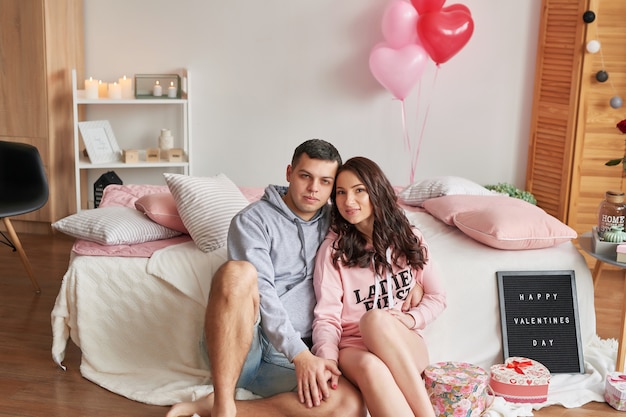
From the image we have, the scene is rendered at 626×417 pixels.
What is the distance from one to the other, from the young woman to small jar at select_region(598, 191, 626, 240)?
2.35 feet

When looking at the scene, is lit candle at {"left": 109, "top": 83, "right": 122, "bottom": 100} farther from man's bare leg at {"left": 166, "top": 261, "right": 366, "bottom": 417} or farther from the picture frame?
man's bare leg at {"left": 166, "top": 261, "right": 366, "bottom": 417}

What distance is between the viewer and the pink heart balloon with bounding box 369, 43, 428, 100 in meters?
→ 4.39

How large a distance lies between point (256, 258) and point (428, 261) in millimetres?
558

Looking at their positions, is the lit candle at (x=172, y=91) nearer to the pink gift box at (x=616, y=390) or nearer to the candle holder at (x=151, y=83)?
the candle holder at (x=151, y=83)

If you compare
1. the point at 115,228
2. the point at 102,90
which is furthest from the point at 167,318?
the point at 102,90

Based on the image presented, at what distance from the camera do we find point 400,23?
4.39 meters

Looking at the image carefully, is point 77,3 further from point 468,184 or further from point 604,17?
point 604,17

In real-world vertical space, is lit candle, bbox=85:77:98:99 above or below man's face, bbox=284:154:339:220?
above

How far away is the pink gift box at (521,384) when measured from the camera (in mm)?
2764

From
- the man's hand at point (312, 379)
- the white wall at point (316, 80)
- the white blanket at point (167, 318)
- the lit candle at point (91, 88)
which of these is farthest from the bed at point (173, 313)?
the white wall at point (316, 80)

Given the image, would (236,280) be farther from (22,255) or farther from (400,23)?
(400,23)

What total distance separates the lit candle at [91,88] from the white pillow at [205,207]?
1.65 m

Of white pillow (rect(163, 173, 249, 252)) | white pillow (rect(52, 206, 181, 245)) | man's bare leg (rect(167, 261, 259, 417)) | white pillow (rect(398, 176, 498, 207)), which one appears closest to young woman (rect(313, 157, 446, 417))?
man's bare leg (rect(167, 261, 259, 417))

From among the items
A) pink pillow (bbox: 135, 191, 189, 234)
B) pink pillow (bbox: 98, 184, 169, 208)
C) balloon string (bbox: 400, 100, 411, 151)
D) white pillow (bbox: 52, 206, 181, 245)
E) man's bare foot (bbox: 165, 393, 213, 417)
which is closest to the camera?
man's bare foot (bbox: 165, 393, 213, 417)
